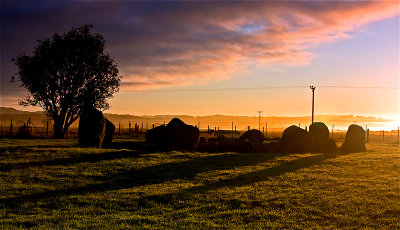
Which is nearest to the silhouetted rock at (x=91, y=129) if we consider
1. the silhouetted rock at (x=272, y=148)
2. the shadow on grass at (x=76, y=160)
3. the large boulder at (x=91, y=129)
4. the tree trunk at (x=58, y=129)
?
the large boulder at (x=91, y=129)

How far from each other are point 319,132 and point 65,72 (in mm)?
31721

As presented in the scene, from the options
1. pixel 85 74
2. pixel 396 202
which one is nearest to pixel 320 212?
pixel 396 202

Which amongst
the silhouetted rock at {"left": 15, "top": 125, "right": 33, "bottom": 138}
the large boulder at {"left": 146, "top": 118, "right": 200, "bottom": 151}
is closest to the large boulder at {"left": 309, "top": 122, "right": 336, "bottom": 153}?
the large boulder at {"left": 146, "top": 118, "right": 200, "bottom": 151}

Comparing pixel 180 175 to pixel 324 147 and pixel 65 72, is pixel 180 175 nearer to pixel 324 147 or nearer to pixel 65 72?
pixel 324 147

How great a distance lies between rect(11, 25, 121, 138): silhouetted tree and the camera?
47.4 m

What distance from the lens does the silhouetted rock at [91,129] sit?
3188cm

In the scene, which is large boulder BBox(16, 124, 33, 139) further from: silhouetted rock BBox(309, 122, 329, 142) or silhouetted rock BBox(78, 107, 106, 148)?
silhouetted rock BBox(309, 122, 329, 142)

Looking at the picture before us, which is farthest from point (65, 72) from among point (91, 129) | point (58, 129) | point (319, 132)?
point (319, 132)

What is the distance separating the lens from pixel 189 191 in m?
16.6

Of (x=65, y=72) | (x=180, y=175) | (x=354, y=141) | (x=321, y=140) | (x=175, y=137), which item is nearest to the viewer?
(x=180, y=175)

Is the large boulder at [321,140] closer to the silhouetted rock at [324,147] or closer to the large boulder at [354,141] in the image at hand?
the silhouetted rock at [324,147]

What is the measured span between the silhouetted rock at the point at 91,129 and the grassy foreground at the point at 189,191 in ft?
16.6

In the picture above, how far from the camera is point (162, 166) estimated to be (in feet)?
75.7

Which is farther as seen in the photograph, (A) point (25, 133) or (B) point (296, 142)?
(A) point (25, 133)
